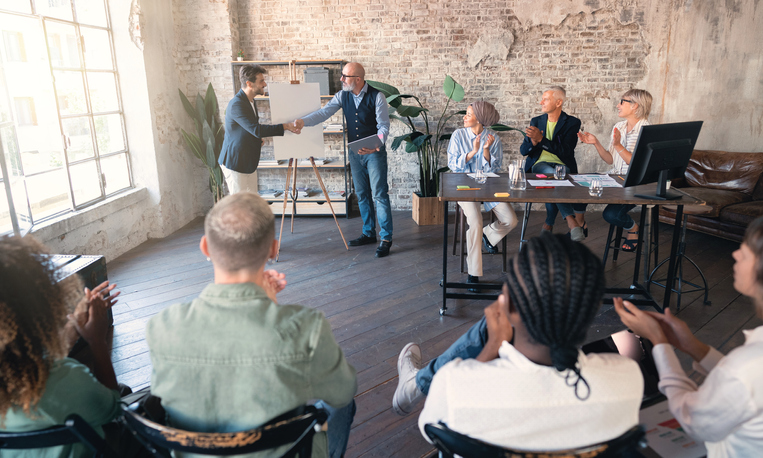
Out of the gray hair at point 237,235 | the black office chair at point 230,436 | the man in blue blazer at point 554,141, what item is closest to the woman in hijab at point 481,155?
the man in blue blazer at point 554,141

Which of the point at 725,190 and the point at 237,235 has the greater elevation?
Answer: the point at 237,235

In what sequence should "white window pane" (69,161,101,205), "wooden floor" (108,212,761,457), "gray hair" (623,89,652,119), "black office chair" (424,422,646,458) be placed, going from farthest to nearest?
"white window pane" (69,161,101,205)
"gray hair" (623,89,652,119)
"wooden floor" (108,212,761,457)
"black office chair" (424,422,646,458)

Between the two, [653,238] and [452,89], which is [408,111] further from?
[653,238]

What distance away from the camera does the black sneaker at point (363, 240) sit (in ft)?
16.6

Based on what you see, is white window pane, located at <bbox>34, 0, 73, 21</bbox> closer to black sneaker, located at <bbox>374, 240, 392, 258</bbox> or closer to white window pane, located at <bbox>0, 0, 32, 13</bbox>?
white window pane, located at <bbox>0, 0, 32, 13</bbox>

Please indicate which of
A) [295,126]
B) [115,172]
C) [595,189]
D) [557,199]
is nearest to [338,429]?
[557,199]

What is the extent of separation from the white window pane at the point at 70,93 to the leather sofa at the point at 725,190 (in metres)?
5.66

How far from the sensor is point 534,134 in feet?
14.4

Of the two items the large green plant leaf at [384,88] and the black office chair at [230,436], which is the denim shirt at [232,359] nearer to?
the black office chair at [230,436]

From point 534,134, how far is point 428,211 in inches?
67.7

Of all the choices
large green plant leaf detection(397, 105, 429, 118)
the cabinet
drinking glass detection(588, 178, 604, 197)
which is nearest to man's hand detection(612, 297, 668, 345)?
drinking glass detection(588, 178, 604, 197)

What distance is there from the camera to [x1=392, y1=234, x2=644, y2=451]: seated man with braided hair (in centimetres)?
115

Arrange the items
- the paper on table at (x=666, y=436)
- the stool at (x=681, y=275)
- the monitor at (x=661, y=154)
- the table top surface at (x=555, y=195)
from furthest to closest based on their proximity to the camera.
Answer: the stool at (x=681, y=275)
the table top surface at (x=555, y=195)
the monitor at (x=661, y=154)
the paper on table at (x=666, y=436)

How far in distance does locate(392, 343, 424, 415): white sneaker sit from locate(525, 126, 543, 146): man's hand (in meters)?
2.73
